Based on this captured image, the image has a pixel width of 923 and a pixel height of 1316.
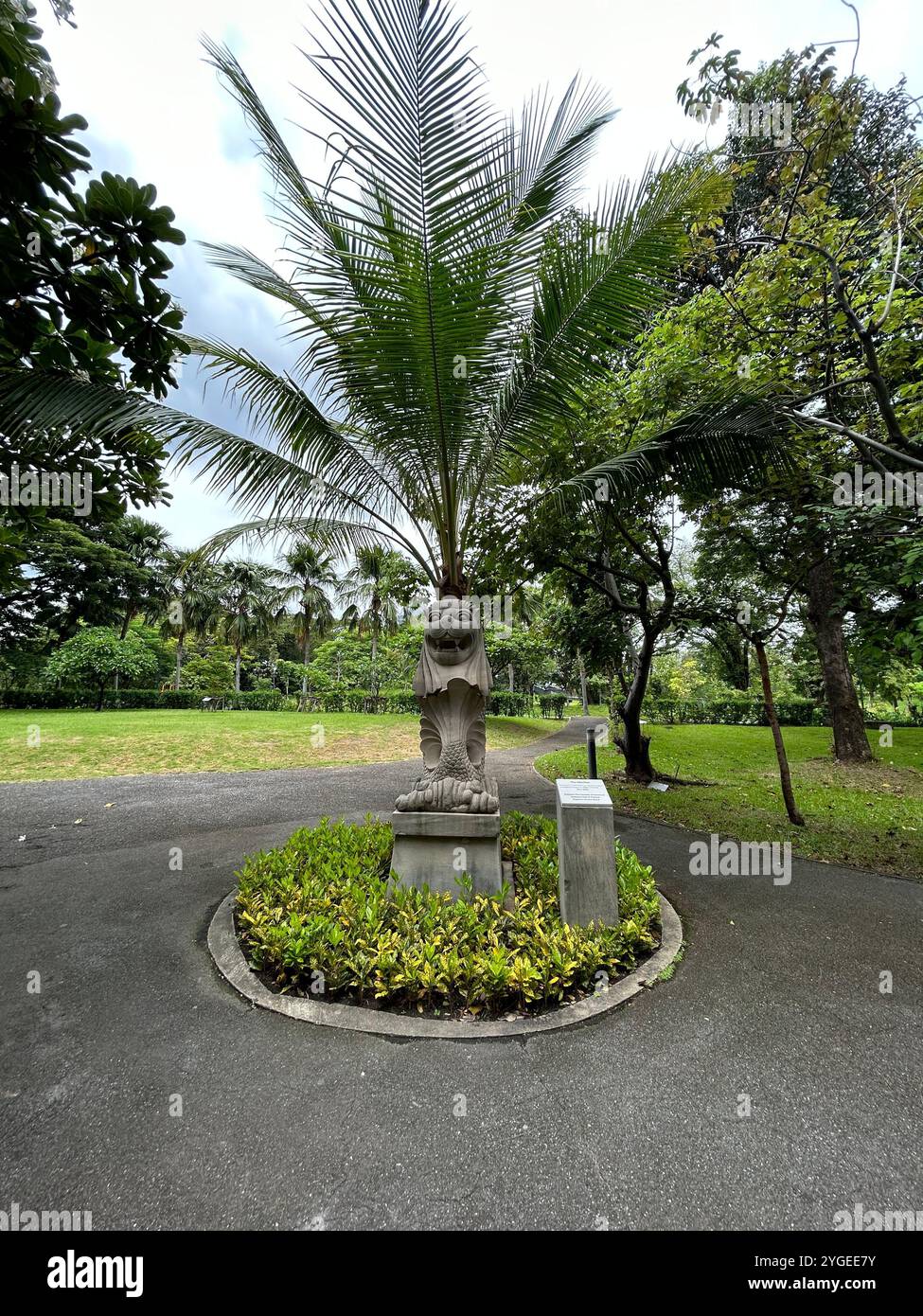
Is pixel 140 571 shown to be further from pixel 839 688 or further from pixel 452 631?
pixel 839 688

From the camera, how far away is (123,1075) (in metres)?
2.36

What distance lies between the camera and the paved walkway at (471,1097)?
179 cm

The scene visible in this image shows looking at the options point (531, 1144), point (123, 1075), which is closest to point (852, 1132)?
point (531, 1144)

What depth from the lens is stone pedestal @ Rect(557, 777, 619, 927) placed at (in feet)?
11.4

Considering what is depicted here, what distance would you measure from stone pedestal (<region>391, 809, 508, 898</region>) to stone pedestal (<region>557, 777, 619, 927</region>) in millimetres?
572

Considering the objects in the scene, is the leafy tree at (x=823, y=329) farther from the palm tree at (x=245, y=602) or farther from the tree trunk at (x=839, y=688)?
the palm tree at (x=245, y=602)

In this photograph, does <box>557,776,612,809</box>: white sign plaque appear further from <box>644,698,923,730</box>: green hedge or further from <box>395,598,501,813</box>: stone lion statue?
<box>644,698,923,730</box>: green hedge

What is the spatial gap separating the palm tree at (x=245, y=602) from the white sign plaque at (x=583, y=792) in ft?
92.4

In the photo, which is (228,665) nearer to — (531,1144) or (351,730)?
(351,730)

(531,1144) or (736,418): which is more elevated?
(736,418)

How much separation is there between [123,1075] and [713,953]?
364cm

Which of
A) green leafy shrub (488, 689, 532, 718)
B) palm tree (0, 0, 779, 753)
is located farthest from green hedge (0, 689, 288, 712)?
palm tree (0, 0, 779, 753)

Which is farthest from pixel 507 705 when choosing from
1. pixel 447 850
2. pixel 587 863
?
pixel 587 863

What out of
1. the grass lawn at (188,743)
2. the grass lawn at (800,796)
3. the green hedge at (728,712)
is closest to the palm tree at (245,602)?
the grass lawn at (188,743)
